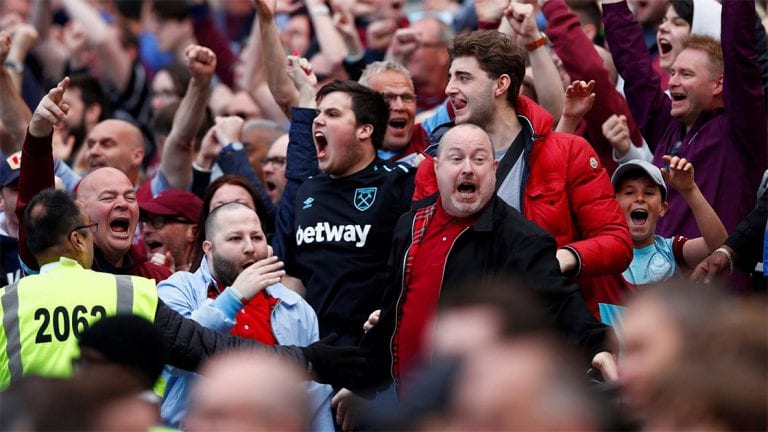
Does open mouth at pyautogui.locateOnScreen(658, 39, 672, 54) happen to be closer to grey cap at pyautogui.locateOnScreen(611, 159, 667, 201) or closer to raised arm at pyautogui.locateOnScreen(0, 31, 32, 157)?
grey cap at pyautogui.locateOnScreen(611, 159, 667, 201)

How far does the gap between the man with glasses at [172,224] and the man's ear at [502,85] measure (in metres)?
2.32

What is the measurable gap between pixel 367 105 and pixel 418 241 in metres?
1.59

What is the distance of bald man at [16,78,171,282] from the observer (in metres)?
6.94

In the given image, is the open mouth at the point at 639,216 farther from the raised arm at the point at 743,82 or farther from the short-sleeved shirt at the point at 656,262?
the raised arm at the point at 743,82

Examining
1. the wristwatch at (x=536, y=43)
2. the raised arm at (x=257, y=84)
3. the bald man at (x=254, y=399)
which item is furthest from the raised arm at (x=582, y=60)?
the bald man at (x=254, y=399)

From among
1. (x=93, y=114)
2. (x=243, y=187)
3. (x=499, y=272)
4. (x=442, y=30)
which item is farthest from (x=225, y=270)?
(x=93, y=114)

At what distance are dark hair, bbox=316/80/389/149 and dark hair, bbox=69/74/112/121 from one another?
3.71 meters

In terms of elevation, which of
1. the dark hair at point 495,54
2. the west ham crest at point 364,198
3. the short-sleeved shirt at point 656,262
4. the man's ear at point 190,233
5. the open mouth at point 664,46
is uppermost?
the dark hair at point 495,54

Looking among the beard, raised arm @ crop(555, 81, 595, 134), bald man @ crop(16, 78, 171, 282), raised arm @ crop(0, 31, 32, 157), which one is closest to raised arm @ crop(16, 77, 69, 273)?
bald man @ crop(16, 78, 171, 282)

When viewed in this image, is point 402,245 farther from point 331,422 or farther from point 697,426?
point 697,426

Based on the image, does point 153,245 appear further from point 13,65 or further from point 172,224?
point 13,65

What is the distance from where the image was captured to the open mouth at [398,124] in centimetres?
812

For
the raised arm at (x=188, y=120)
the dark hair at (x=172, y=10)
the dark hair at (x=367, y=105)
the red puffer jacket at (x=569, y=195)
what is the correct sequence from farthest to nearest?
the dark hair at (x=172, y=10) < the raised arm at (x=188, y=120) < the dark hair at (x=367, y=105) < the red puffer jacket at (x=569, y=195)

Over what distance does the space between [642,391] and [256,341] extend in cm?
282
